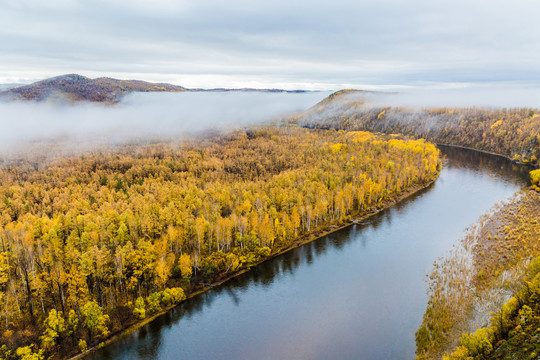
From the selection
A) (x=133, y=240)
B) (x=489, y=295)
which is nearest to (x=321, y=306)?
(x=489, y=295)

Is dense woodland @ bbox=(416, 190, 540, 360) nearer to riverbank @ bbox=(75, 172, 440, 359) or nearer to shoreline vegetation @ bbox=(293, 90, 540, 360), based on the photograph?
shoreline vegetation @ bbox=(293, 90, 540, 360)

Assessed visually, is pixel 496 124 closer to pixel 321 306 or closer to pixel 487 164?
pixel 487 164

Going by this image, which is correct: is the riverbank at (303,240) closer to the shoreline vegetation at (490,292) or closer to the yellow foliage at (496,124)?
the shoreline vegetation at (490,292)

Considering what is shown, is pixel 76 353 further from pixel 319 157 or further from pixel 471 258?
pixel 319 157

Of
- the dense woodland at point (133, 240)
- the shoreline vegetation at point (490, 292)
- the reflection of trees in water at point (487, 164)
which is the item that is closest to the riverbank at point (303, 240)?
the dense woodland at point (133, 240)

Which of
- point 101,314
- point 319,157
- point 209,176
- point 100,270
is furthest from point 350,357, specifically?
point 319,157
